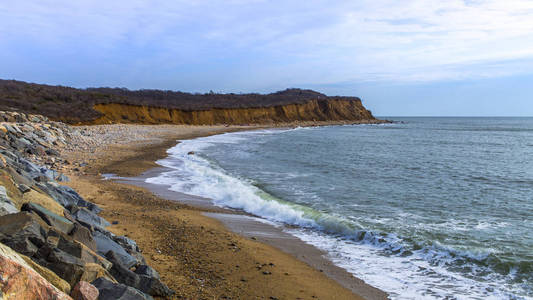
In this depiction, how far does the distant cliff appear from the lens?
38.1 m

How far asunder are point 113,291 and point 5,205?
2.04 m

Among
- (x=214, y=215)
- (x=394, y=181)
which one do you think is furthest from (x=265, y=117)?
(x=214, y=215)

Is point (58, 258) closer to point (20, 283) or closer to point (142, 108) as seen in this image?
point (20, 283)

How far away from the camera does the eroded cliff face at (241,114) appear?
153 ft

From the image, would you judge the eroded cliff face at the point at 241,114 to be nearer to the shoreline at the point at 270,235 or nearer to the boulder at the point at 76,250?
the shoreline at the point at 270,235

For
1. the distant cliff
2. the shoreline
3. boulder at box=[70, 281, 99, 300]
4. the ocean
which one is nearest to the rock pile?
boulder at box=[70, 281, 99, 300]

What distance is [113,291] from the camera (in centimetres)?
339

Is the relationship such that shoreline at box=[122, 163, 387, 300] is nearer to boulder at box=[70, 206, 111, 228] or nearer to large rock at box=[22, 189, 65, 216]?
boulder at box=[70, 206, 111, 228]

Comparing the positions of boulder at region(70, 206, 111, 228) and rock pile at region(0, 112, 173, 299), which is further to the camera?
boulder at region(70, 206, 111, 228)

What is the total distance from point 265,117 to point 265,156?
5545 centimetres

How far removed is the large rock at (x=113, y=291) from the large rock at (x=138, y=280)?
2.02 ft

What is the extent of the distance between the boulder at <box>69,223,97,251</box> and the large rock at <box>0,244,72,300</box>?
1.54 m

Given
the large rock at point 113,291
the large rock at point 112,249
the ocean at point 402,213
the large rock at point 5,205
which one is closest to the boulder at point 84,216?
the large rock at point 112,249

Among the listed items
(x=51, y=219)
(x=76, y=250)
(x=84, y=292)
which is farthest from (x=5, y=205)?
(x=84, y=292)
